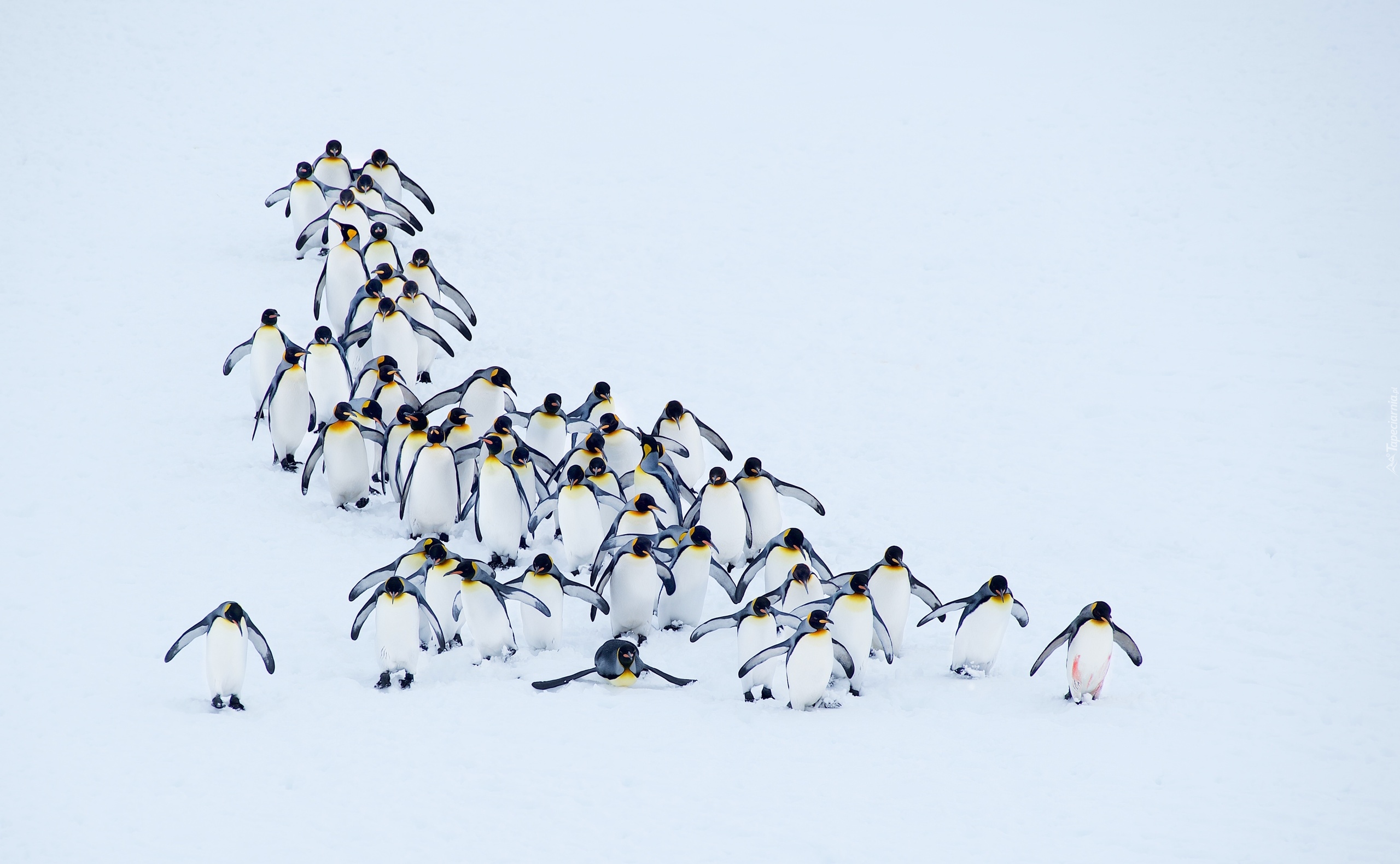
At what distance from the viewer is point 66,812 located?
524cm

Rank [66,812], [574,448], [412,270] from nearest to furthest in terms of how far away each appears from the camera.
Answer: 1. [66,812]
2. [574,448]
3. [412,270]

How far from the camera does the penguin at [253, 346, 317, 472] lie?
8.17 m

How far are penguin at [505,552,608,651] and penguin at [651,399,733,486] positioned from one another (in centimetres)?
153

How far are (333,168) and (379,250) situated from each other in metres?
1.89

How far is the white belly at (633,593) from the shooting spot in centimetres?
687

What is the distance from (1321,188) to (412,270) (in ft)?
30.5

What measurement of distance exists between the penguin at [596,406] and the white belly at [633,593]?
168cm

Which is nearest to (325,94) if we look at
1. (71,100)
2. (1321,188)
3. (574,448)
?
(71,100)

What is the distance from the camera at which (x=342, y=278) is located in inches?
381

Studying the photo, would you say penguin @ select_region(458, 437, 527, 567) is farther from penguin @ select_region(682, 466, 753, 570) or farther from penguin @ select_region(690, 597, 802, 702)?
penguin @ select_region(690, 597, 802, 702)

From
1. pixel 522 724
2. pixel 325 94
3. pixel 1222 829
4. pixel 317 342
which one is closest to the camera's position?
pixel 1222 829

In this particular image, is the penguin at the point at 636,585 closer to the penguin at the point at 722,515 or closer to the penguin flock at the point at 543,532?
the penguin flock at the point at 543,532

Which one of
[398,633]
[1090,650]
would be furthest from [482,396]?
[1090,650]

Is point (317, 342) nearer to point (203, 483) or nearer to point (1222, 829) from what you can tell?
point (203, 483)
